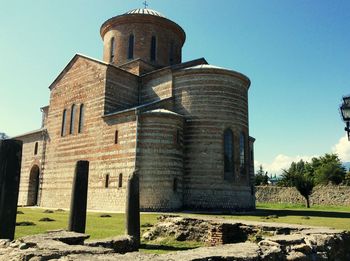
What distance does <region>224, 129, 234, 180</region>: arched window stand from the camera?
20.6m

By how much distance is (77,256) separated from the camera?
444 cm

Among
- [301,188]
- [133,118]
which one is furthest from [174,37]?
[301,188]

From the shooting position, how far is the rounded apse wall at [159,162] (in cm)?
1886

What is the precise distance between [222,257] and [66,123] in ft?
73.0

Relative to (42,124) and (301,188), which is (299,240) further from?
(42,124)

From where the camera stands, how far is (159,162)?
19.1 m

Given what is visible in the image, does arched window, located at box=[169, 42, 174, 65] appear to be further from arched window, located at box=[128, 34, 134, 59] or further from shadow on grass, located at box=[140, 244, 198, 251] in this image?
shadow on grass, located at box=[140, 244, 198, 251]

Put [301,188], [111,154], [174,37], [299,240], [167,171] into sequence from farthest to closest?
[301,188]
[174,37]
[111,154]
[167,171]
[299,240]

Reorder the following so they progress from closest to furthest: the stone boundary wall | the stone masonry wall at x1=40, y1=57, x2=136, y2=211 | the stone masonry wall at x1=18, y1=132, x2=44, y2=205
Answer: the stone masonry wall at x1=40, y1=57, x2=136, y2=211 → the stone masonry wall at x1=18, y1=132, x2=44, y2=205 → the stone boundary wall

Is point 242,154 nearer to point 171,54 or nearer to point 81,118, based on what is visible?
point 171,54

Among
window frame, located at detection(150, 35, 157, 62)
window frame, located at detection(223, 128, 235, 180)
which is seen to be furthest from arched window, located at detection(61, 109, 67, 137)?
window frame, located at detection(223, 128, 235, 180)

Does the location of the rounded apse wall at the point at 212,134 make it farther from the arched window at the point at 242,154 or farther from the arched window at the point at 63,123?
the arched window at the point at 63,123

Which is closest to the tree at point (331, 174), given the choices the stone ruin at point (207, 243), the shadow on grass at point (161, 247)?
the stone ruin at point (207, 243)

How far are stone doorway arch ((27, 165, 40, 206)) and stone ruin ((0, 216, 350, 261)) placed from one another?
766 inches
